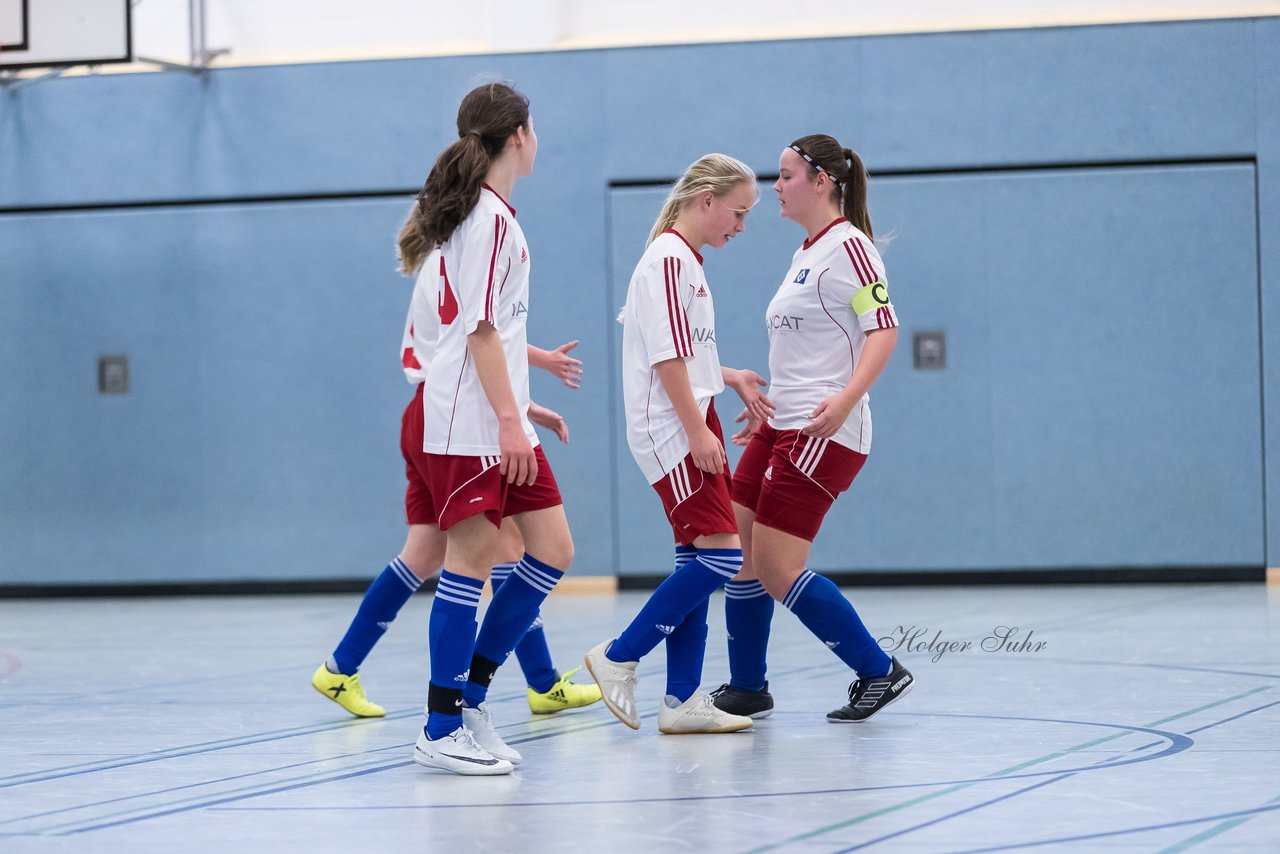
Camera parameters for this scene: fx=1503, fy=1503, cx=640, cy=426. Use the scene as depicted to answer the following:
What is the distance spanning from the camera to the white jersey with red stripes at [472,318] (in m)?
3.40

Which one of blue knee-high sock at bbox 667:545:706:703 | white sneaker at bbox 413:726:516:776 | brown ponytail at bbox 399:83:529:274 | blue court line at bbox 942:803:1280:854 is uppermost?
brown ponytail at bbox 399:83:529:274

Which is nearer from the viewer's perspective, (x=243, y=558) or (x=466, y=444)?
(x=466, y=444)

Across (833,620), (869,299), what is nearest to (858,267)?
(869,299)

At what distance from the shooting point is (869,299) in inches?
161

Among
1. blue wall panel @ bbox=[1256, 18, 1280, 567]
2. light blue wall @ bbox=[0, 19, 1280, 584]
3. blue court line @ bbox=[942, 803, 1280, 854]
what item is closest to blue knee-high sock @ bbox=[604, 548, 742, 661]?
blue court line @ bbox=[942, 803, 1280, 854]

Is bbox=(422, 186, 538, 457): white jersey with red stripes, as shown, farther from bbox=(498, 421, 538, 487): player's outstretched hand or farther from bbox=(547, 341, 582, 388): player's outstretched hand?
bbox=(547, 341, 582, 388): player's outstretched hand

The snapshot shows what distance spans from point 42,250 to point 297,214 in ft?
5.68

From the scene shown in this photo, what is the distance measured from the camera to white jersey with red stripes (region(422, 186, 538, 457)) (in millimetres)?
3402

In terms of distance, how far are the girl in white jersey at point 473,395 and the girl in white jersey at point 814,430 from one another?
0.83 metres

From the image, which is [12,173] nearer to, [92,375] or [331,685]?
[92,375]

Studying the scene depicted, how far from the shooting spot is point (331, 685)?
4418 mm

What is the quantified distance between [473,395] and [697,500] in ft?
2.56

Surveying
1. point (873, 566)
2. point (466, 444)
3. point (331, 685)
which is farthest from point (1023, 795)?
point (873, 566)

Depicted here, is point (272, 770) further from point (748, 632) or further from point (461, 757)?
point (748, 632)
